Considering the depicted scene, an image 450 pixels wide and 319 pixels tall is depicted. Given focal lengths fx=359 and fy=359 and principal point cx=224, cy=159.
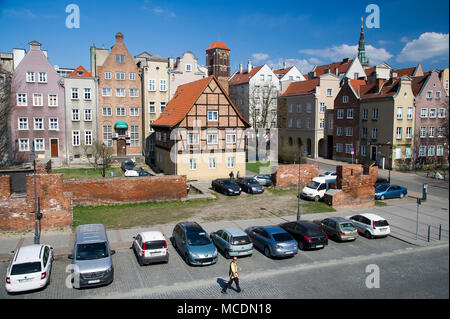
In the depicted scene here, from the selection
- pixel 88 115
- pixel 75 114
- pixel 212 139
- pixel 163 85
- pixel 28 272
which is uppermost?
pixel 163 85

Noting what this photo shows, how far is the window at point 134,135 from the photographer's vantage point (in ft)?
169

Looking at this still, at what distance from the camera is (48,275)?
14.7 metres

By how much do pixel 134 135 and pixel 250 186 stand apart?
2455 cm

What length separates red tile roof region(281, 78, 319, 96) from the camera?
5864 cm

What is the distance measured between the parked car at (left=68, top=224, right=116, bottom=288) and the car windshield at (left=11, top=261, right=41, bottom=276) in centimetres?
139

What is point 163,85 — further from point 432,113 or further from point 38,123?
point 432,113

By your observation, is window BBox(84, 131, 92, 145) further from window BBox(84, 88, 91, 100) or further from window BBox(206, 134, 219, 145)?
window BBox(206, 134, 219, 145)

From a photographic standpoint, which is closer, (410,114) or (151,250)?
(151,250)

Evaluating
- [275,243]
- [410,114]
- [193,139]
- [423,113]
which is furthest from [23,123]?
[423,113]

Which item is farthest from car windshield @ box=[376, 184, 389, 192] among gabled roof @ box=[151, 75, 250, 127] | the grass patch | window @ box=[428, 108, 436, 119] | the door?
the door

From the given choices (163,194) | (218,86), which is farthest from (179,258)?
(218,86)

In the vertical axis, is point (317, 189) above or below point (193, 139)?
below

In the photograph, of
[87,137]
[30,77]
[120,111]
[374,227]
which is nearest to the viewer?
[374,227]

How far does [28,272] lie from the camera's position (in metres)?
14.0
